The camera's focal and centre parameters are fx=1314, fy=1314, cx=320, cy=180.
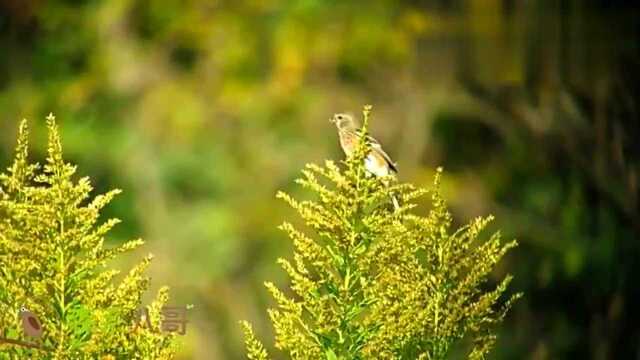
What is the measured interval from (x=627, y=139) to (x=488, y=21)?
0.36m

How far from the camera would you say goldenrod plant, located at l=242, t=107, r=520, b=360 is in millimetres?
747

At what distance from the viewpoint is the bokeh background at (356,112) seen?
2584 mm

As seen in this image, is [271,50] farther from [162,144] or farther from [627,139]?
[627,139]

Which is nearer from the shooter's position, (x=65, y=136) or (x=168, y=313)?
(x=168, y=313)

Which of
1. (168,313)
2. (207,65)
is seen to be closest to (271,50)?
(207,65)

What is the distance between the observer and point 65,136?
268 cm

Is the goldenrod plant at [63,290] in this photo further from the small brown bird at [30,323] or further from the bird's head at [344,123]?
the bird's head at [344,123]

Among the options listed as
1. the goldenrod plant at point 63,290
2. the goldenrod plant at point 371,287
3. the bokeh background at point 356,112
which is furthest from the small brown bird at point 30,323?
the bokeh background at point 356,112

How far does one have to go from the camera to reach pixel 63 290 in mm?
754

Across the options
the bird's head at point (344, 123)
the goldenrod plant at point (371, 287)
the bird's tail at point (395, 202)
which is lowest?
the goldenrod plant at point (371, 287)

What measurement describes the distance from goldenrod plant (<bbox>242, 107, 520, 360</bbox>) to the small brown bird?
13cm

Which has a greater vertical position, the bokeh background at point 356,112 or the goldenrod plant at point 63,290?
the bokeh background at point 356,112

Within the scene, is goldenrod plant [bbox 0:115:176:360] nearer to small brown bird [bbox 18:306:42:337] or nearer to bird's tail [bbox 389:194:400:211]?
small brown bird [bbox 18:306:42:337]

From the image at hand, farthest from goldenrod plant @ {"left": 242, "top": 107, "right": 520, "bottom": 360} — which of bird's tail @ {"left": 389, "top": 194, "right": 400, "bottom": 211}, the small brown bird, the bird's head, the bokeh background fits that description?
the bokeh background
